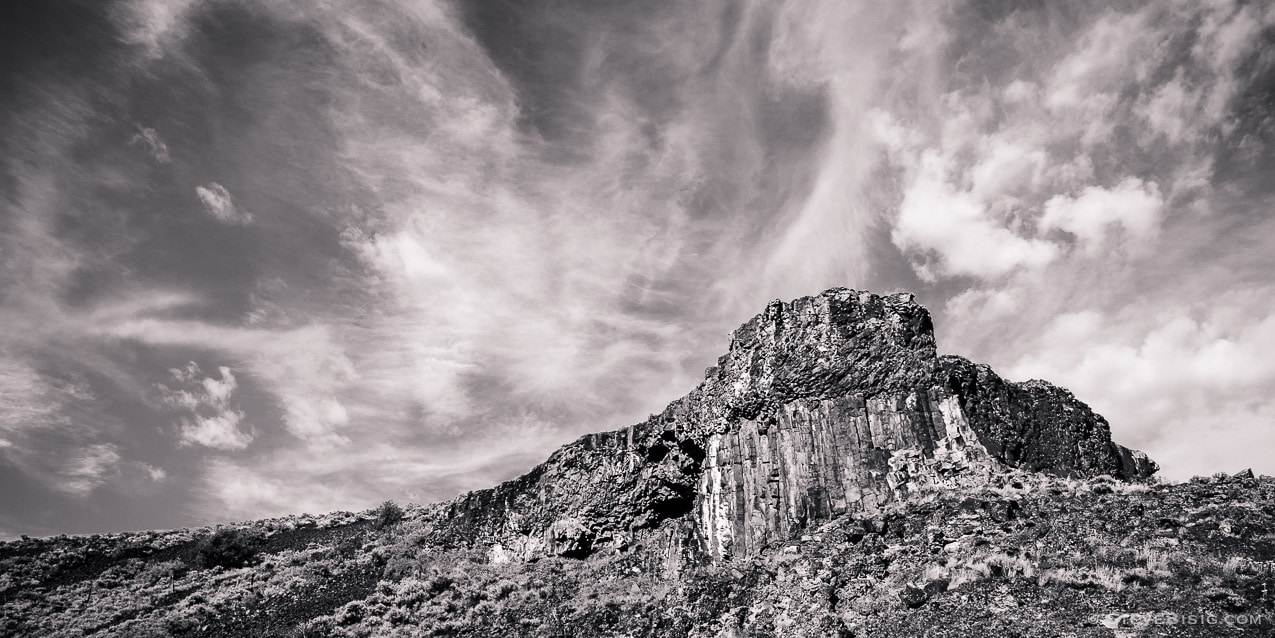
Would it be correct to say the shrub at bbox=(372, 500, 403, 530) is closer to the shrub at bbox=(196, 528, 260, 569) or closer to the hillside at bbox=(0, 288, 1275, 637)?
the hillside at bbox=(0, 288, 1275, 637)

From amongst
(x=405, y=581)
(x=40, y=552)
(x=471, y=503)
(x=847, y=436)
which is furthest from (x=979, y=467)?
(x=40, y=552)

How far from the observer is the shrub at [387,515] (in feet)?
204

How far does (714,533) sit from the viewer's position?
40.0 metres

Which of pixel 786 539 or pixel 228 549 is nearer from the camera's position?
pixel 786 539

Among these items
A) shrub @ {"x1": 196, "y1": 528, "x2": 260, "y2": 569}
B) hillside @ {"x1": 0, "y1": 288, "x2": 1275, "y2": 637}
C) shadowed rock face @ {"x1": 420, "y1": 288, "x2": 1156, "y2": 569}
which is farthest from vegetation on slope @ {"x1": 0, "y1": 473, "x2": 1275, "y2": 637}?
shadowed rock face @ {"x1": 420, "y1": 288, "x2": 1156, "y2": 569}

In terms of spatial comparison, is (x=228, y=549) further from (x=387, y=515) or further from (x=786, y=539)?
Answer: (x=786, y=539)

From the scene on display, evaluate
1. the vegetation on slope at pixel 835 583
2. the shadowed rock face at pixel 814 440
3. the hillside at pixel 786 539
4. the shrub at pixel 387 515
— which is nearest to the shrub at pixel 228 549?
the hillside at pixel 786 539

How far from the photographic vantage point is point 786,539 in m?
34.7

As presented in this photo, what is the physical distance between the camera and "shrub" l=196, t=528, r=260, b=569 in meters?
55.4

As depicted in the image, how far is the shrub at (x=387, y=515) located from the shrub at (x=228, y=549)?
34.2 feet

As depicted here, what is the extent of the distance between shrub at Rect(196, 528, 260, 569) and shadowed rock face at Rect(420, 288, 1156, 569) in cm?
2503

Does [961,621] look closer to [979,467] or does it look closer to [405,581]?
[979,467]

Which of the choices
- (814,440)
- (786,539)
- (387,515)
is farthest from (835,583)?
(387,515)

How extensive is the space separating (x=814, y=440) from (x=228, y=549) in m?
52.8
